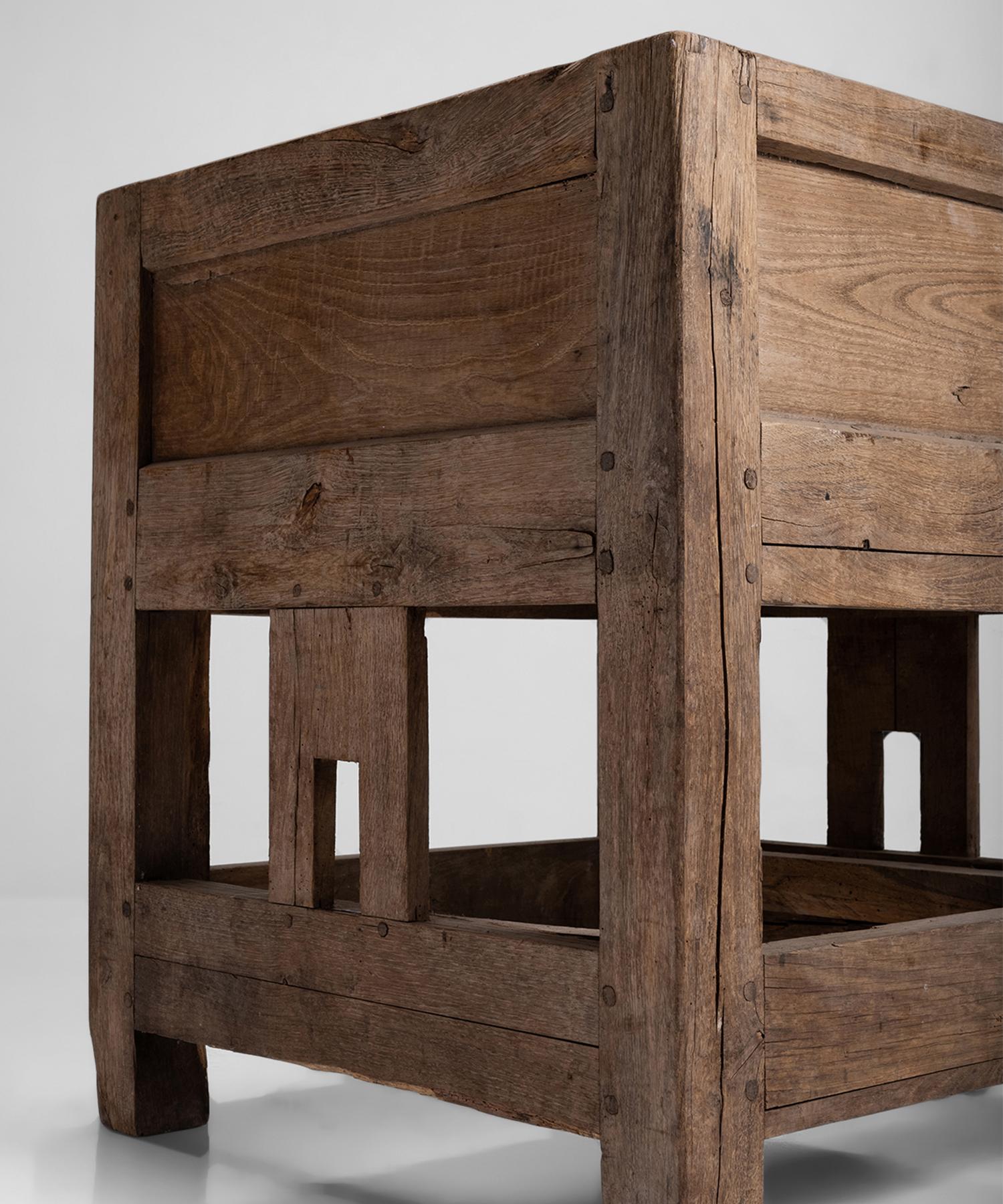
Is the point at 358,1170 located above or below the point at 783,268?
below

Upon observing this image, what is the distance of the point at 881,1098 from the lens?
200cm

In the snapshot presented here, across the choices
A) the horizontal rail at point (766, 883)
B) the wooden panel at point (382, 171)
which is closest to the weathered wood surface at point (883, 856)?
the horizontal rail at point (766, 883)

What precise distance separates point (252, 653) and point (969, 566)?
11.1ft

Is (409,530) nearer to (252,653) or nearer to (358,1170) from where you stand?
(358,1170)

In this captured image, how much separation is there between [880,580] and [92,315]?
3519mm

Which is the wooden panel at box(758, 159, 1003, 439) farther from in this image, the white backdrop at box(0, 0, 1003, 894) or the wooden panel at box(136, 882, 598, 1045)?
the white backdrop at box(0, 0, 1003, 894)

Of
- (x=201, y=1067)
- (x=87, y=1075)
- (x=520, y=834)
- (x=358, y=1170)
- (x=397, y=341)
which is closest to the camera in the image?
(x=397, y=341)

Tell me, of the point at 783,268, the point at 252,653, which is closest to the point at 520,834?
the point at 252,653

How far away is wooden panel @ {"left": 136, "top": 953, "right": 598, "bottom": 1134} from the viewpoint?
1.88 metres

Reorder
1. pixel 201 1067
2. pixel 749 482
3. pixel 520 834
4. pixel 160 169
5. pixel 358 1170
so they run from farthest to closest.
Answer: pixel 520 834, pixel 160 169, pixel 201 1067, pixel 358 1170, pixel 749 482

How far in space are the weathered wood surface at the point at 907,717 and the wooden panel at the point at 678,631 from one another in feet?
3.63

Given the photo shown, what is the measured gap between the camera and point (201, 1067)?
98.7 inches

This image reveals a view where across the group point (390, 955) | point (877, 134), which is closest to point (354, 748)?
point (390, 955)

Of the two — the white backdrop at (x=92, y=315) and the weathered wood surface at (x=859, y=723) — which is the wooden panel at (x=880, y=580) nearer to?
the weathered wood surface at (x=859, y=723)
